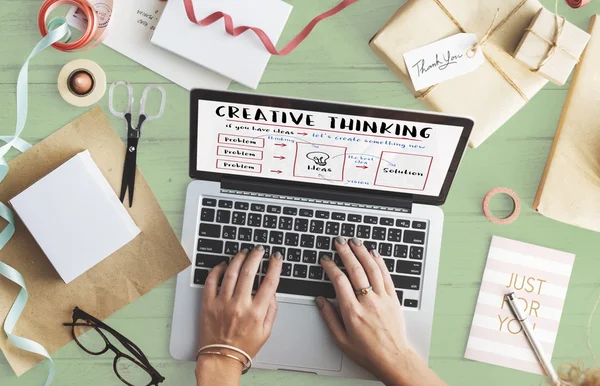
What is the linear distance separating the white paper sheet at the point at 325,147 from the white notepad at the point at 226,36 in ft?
0.30

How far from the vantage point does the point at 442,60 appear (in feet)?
2.56

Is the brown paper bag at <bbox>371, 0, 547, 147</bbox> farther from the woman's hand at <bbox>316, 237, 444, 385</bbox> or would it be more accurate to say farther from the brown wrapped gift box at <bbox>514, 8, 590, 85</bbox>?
the woman's hand at <bbox>316, 237, 444, 385</bbox>

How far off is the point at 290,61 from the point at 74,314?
53cm

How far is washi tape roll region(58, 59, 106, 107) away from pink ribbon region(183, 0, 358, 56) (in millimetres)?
176

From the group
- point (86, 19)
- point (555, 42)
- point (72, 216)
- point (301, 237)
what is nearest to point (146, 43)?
point (86, 19)

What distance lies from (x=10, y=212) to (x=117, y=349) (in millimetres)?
275

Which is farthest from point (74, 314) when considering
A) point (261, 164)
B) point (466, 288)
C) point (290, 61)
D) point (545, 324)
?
point (545, 324)

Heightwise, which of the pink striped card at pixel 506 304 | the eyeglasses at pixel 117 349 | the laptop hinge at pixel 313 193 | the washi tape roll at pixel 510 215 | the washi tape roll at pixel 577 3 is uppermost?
the washi tape roll at pixel 577 3

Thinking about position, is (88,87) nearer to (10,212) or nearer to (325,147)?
(10,212)

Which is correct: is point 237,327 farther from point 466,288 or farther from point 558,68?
point 558,68

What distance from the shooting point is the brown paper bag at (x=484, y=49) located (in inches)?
30.5

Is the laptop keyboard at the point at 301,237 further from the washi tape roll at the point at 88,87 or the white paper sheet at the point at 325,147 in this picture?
the washi tape roll at the point at 88,87

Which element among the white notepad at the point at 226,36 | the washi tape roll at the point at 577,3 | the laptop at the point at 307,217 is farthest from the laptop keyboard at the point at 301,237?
the washi tape roll at the point at 577,3

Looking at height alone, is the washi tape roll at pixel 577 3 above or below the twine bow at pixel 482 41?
above
